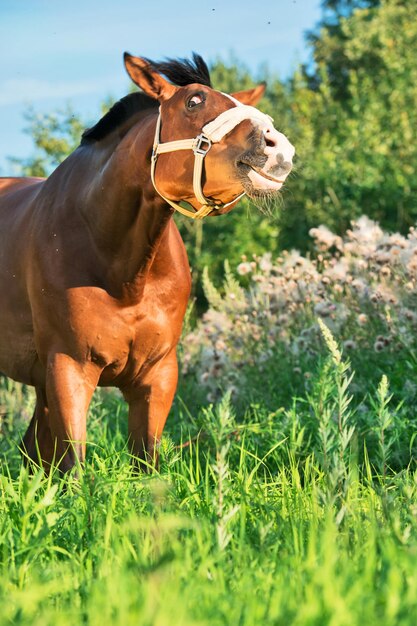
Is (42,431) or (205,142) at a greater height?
(205,142)

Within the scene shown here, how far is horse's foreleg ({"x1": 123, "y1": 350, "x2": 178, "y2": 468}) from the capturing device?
4945 millimetres

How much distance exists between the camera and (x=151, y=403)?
16.2 feet

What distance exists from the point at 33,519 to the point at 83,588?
938 millimetres

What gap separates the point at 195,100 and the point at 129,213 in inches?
27.1

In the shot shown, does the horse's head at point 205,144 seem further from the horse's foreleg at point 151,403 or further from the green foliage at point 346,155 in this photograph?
the green foliage at point 346,155

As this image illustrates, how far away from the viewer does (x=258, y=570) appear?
276cm

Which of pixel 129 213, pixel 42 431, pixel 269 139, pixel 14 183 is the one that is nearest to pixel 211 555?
pixel 269 139

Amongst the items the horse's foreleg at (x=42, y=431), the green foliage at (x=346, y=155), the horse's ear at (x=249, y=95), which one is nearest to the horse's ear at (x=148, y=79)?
the horse's ear at (x=249, y=95)

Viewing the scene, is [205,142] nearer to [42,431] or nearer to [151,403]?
[151,403]

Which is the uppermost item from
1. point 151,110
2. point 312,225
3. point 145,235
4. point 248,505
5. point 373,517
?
point 151,110

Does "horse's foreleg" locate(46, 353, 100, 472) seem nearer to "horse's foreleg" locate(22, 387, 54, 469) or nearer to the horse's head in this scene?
"horse's foreleg" locate(22, 387, 54, 469)

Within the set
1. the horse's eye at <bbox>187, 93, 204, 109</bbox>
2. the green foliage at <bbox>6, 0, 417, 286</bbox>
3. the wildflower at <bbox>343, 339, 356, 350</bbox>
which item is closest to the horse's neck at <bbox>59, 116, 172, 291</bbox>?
the horse's eye at <bbox>187, 93, 204, 109</bbox>

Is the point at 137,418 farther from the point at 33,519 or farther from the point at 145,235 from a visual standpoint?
the point at 33,519

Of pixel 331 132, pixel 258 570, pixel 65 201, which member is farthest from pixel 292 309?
pixel 331 132
